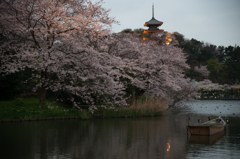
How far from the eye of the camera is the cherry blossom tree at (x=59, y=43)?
19781 mm

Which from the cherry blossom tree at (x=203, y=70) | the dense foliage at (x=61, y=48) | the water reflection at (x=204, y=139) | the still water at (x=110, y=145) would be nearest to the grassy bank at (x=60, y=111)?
the dense foliage at (x=61, y=48)

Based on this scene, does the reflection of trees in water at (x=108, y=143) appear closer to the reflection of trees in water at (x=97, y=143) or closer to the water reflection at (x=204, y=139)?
the reflection of trees in water at (x=97, y=143)

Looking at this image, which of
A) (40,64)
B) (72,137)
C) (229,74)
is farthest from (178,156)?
(229,74)

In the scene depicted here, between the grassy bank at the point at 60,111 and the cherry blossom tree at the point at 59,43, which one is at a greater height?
the cherry blossom tree at the point at 59,43

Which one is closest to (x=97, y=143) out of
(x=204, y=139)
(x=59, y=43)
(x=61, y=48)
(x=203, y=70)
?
(x=204, y=139)

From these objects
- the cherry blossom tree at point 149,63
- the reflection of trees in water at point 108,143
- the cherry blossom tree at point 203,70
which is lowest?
the reflection of trees in water at point 108,143

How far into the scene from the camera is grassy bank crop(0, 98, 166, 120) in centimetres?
2177

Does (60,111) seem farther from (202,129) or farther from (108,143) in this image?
(202,129)

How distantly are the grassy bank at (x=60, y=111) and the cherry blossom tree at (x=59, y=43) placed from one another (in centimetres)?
116

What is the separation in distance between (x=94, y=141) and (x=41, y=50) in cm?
993

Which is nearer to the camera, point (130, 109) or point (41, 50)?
point (41, 50)

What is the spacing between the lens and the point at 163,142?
13734 millimetres

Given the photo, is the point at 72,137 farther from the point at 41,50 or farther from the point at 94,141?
the point at 41,50

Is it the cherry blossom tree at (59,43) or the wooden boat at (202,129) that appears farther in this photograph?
the cherry blossom tree at (59,43)
